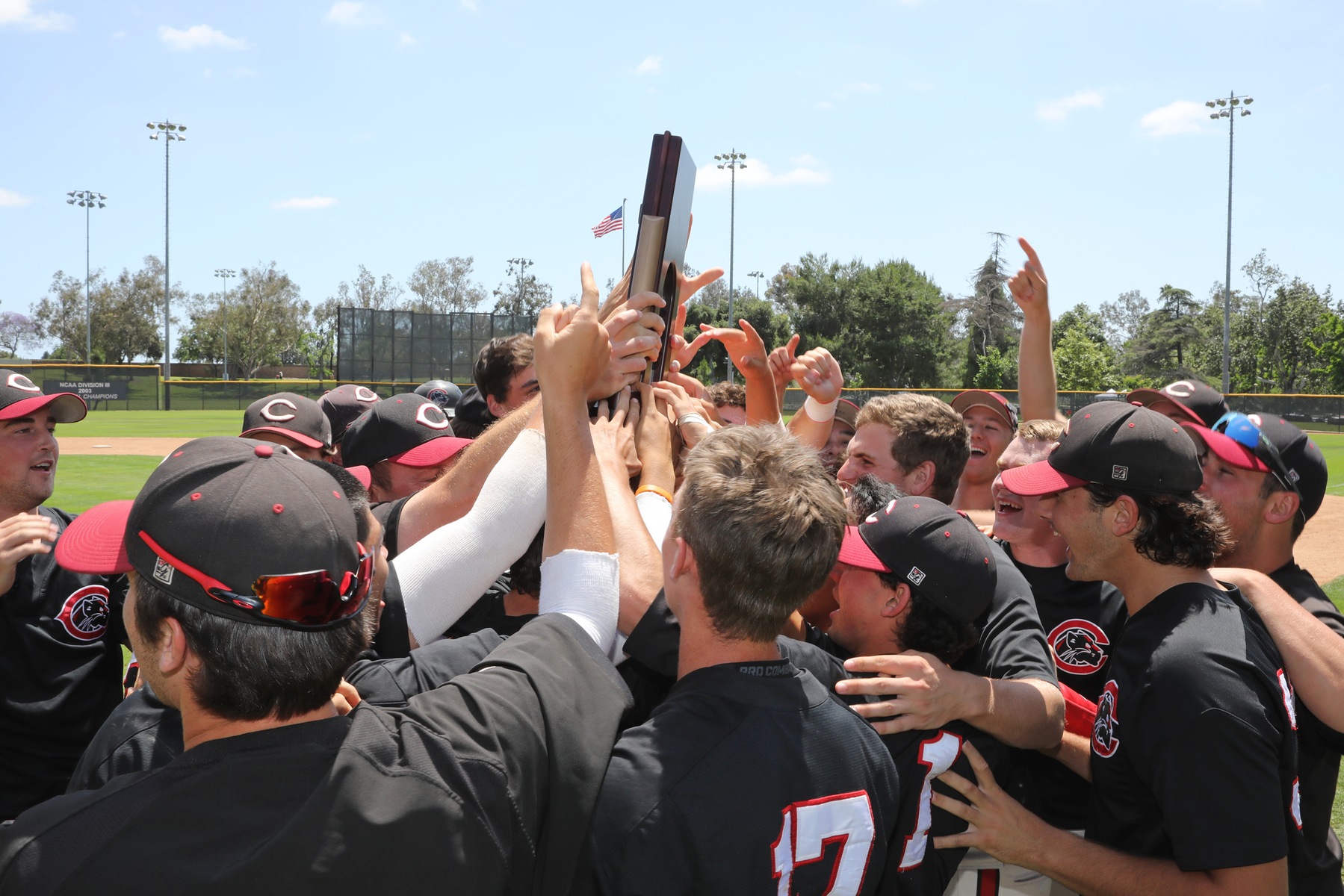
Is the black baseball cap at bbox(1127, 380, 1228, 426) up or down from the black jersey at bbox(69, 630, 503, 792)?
up

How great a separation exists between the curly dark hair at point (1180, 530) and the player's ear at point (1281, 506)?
705 mm

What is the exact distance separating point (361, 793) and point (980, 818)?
151 centimetres

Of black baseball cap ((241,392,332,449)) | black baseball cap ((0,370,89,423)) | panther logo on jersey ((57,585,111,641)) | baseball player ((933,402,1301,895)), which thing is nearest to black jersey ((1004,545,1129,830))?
baseball player ((933,402,1301,895))

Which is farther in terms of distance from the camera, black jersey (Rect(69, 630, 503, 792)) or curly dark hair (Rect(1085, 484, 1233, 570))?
curly dark hair (Rect(1085, 484, 1233, 570))

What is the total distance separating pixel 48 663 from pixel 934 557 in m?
3.00

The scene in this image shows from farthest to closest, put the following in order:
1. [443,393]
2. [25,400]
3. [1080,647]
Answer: [443,393] → [25,400] → [1080,647]

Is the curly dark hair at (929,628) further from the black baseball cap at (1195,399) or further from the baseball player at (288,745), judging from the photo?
the black baseball cap at (1195,399)

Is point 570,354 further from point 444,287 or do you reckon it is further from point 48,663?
point 444,287

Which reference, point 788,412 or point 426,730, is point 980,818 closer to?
point 426,730

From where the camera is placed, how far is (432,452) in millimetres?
3725

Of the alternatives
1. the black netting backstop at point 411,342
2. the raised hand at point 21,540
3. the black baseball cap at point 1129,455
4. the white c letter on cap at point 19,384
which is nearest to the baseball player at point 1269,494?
the black baseball cap at point 1129,455

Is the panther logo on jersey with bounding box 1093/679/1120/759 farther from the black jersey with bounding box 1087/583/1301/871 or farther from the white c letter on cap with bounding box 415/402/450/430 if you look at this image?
the white c letter on cap with bounding box 415/402/450/430

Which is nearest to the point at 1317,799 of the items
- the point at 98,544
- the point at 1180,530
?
the point at 1180,530

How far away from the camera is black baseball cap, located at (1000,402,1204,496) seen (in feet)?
8.29
